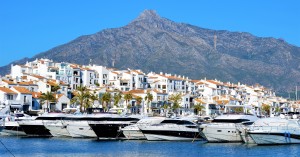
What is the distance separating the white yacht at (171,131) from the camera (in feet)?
195

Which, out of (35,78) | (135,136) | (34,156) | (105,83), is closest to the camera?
(34,156)

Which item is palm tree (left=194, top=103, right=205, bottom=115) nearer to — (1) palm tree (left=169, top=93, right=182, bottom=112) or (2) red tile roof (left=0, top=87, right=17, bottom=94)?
(1) palm tree (left=169, top=93, right=182, bottom=112)

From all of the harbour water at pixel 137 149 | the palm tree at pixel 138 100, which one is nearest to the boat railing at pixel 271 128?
the harbour water at pixel 137 149

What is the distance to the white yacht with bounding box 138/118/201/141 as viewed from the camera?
59.5 meters

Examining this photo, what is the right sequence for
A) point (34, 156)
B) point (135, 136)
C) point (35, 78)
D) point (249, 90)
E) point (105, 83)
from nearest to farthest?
point (34, 156)
point (135, 136)
point (35, 78)
point (105, 83)
point (249, 90)

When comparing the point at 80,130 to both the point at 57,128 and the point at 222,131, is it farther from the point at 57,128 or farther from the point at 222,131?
the point at 222,131

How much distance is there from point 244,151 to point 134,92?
85.2 m

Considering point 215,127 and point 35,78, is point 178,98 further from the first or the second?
point 215,127

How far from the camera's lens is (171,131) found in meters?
59.6

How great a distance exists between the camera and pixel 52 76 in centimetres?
13250

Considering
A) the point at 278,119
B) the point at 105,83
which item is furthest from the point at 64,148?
the point at 105,83

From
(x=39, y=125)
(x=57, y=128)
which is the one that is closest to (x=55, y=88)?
(x=39, y=125)

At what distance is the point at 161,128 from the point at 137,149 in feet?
24.0

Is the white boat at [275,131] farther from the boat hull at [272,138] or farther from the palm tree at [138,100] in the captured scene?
the palm tree at [138,100]
